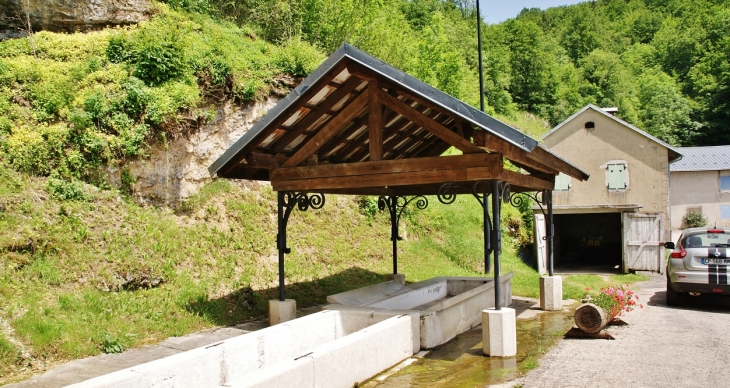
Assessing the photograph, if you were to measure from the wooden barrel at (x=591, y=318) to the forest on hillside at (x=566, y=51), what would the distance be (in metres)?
16.1

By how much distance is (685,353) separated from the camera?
7.24m

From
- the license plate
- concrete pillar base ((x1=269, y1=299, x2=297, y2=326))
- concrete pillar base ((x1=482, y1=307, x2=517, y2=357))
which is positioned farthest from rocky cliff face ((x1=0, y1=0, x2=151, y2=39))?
the license plate

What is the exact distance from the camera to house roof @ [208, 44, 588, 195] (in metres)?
7.09

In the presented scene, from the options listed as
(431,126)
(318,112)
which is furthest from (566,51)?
(431,126)

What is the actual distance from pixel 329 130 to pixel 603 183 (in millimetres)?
17682

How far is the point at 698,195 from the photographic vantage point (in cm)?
2812

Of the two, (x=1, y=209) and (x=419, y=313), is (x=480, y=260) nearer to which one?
(x=419, y=313)

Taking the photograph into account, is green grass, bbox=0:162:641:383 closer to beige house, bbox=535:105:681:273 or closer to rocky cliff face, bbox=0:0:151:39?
rocky cliff face, bbox=0:0:151:39

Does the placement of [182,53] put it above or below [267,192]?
above

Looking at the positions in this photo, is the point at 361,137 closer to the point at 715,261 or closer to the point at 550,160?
the point at 550,160

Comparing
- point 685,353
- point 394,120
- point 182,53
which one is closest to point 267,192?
point 182,53

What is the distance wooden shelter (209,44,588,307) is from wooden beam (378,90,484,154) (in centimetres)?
1

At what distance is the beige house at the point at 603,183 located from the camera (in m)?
21.3

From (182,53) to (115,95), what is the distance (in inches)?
83.4
